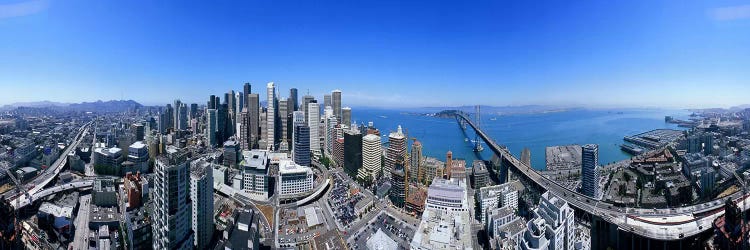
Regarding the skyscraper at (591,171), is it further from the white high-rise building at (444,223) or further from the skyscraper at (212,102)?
the skyscraper at (212,102)

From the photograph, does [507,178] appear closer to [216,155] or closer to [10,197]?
[216,155]

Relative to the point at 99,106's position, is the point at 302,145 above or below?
below

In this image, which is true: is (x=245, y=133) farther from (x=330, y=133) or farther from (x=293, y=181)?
(x=293, y=181)

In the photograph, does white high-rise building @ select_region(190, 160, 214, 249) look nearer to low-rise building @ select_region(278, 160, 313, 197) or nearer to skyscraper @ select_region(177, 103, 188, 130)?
low-rise building @ select_region(278, 160, 313, 197)

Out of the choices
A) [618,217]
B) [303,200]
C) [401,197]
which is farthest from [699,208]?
[303,200]

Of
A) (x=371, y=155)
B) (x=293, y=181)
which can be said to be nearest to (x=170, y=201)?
(x=293, y=181)

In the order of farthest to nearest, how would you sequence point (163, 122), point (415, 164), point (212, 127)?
1. point (163, 122)
2. point (212, 127)
3. point (415, 164)

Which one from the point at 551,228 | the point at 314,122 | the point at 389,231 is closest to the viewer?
the point at 551,228
